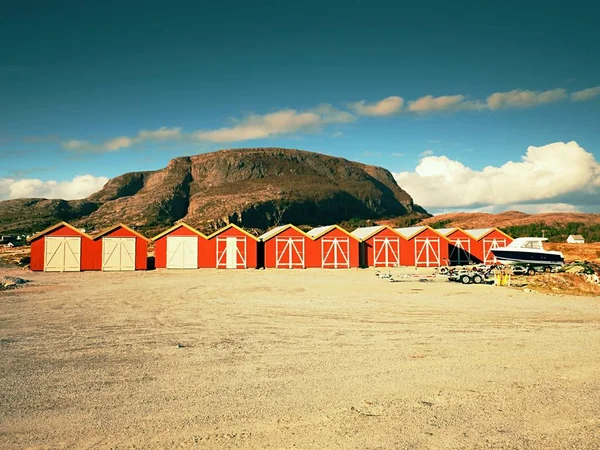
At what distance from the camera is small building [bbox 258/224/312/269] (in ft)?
136

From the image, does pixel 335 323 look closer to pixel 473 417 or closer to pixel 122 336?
pixel 122 336

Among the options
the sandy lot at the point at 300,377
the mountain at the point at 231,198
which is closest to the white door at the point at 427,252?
the sandy lot at the point at 300,377

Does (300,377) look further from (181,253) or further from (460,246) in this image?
(460,246)

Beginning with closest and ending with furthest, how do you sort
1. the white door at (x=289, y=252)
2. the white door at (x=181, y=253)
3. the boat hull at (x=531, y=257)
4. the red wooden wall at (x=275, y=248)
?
the boat hull at (x=531, y=257) < the white door at (x=181, y=253) < the red wooden wall at (x=275, y=248) < the white door at (x=289, y=252)

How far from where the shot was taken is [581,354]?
9984 millimetres

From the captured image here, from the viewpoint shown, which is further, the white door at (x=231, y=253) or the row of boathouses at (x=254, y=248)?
the white door at (x=231, y=253)

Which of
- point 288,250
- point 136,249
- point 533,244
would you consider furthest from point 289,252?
point 533,244

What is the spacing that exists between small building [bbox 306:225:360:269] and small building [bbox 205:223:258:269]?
5.83 m

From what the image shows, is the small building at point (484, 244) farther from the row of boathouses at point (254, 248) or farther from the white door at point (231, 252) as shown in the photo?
the white door at point (231, 252)

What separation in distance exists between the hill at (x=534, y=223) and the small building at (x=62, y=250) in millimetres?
62586

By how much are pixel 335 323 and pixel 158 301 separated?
9.19 meters

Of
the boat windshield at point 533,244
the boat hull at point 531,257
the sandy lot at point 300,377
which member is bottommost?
the sandy lot at point 300,377

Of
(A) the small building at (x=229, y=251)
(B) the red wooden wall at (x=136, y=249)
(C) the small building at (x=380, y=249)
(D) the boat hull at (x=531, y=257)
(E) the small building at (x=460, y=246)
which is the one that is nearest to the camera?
(D) the boat hull at (x=531, y=257)

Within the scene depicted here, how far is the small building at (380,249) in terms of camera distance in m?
43.3
